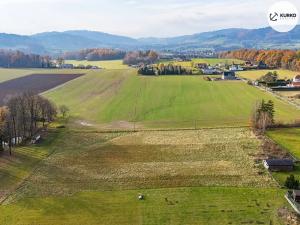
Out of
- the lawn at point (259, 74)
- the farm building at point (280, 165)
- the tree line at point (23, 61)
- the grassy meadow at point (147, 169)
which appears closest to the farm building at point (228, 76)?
the lawn at point (259, 74)

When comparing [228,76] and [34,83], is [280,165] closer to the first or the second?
[228,76]

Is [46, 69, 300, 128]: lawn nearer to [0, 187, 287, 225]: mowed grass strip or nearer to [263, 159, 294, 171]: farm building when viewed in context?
[263, 159, 294, 171]: farm building

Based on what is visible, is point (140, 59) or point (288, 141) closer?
point (288, 141)

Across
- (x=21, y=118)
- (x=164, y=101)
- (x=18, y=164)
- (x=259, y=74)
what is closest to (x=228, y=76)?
(x=259, y=74)

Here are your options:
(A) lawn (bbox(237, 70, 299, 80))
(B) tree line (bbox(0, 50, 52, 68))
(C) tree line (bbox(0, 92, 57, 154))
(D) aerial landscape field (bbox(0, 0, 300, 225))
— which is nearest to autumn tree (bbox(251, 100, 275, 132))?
(D) aerial landscape field (bbox(0, 0, 300, 225))

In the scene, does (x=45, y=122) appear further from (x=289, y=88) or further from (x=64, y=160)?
(x=289, y=88)

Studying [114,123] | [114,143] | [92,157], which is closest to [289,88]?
[114,123]
